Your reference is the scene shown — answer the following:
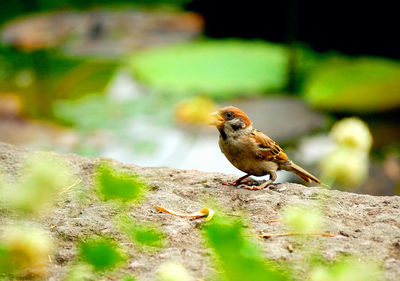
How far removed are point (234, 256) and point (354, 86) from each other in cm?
743

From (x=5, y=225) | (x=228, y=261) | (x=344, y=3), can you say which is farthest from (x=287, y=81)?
(x=228, y=261)

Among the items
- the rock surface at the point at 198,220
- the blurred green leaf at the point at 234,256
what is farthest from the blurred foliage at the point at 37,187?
the rock surface at the point at 198,220

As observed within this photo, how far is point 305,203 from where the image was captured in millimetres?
2307

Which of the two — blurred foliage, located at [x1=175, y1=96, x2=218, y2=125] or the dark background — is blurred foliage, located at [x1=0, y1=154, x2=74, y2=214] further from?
the dark background

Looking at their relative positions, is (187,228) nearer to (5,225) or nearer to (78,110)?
(5,225)

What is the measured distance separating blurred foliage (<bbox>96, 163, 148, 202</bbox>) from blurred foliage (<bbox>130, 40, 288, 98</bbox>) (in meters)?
6.80

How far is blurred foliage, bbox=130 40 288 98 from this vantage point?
772cm

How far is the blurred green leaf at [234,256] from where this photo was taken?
63 cm

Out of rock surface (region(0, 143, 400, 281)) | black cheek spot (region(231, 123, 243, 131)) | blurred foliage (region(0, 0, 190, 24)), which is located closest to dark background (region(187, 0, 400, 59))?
blurred foliage (region(0, 0, 190, 24))

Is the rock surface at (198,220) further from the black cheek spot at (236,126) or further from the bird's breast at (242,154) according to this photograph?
the black cheek spot at (236,126)

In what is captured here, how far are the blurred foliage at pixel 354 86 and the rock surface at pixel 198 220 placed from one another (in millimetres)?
4846

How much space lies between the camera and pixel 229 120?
2867mm

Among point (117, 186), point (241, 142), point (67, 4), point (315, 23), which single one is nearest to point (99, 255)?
point (117, 186)

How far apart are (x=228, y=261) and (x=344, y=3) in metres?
8.82
